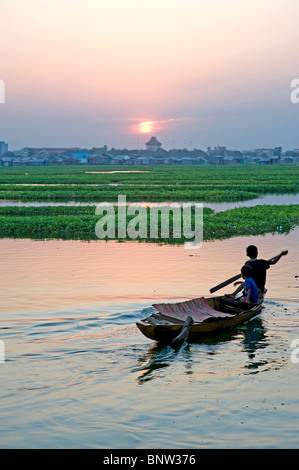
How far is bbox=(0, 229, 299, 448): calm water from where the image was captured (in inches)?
247

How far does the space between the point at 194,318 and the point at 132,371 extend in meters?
2.08

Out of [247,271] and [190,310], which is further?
[247,271]

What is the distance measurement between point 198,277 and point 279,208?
16.7 m

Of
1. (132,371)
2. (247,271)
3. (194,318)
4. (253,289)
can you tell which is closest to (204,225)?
(247,271)

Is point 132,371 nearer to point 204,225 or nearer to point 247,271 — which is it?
point 247,271

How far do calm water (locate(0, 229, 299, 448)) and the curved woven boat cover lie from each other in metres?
0.47

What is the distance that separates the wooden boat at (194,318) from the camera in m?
8.88

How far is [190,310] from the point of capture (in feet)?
33.2
